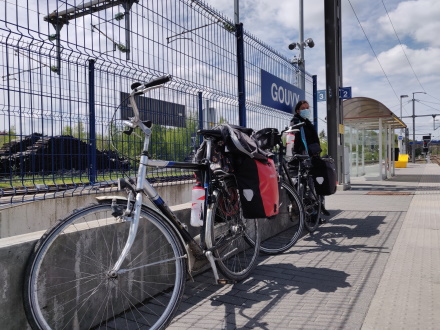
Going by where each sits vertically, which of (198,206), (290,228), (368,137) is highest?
(368,137)

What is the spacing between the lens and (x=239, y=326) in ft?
8.96

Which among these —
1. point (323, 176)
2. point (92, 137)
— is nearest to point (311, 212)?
point (323, 176)

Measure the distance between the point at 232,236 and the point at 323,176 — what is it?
2528 mm

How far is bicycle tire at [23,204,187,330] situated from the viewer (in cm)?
225

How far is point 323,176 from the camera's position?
566 cm

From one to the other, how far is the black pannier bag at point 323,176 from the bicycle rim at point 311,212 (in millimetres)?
147

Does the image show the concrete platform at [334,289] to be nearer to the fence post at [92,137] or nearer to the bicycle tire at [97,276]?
the bicycle tire at [97,276]

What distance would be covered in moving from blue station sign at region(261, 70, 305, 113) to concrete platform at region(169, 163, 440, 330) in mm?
2460

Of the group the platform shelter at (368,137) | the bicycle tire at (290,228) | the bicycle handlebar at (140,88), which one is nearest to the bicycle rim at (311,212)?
the bicycle tire at (290,228)

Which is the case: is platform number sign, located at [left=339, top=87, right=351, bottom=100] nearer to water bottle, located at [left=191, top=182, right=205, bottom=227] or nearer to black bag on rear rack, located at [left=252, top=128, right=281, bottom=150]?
black bag on rear rack, located at [left=252, top=128, right=281, bottom=150]

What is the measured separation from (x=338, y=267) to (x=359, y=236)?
159 cm

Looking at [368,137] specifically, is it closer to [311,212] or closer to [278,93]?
[278,93]

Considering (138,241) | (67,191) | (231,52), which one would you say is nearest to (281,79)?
(231,52)

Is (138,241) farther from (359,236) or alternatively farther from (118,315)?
(359,236)
